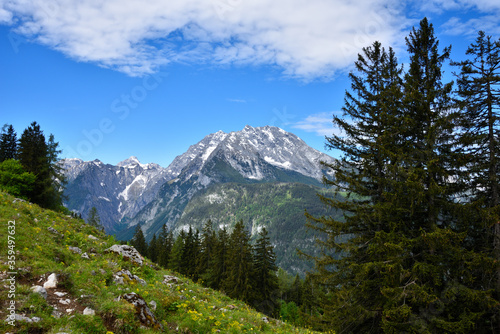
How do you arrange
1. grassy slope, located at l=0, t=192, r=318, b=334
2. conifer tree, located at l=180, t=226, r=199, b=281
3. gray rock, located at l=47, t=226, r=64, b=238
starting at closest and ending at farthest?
1. grassy slope, located at l=0, t=192, r=318, b=334
2. gray rock, located at l=47, t=226, r=64, b=238
3. conifer tree, located at l=180, t=226, r=199, b=281

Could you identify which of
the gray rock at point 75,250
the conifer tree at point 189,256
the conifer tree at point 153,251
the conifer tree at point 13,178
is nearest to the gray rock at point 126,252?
the gray rock at point 75,250

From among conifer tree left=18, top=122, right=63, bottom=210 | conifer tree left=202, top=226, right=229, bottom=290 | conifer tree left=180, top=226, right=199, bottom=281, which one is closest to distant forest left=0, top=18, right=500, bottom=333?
conifer tree left=202, top=226, right=229, bottom=290

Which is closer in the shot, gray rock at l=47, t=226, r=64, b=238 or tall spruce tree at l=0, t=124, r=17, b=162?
gray rock at l=47, t=226, r=64, b=238

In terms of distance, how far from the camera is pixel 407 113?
1255 centimetres

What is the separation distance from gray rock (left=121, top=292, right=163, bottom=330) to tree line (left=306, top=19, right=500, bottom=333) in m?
8.54

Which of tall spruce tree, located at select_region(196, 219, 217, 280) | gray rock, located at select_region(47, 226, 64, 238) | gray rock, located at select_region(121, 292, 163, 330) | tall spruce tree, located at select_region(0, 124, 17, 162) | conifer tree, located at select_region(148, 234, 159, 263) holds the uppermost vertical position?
tall spruce tree, located at select_region(0, 124, 17, 162)

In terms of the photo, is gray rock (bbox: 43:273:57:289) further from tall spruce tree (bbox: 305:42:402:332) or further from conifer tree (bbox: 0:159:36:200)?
conifer tree (bbox: 0:159:36:200)

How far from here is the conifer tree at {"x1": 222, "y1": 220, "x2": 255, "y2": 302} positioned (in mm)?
35656

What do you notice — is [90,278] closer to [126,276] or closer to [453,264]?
[126,276]

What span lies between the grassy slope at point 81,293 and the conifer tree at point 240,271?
88.1ft

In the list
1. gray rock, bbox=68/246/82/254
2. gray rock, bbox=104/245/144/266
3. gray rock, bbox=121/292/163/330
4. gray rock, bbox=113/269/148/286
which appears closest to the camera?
gray rock, bbox=121/292/163/330

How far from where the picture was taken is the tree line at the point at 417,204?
1005 centimetres

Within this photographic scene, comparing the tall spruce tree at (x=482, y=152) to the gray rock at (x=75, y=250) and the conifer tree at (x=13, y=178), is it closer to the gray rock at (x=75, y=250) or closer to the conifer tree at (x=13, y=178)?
the gray rock at (x=75, y=250)

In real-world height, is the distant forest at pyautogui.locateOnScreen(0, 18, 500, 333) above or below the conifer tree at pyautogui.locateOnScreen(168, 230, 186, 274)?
above
